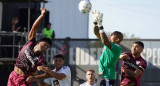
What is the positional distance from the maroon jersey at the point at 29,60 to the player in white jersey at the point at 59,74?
33cm

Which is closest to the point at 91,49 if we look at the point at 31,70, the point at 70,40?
the point at 70,40

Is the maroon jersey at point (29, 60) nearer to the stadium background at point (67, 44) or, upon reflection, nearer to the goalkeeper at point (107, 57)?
the goalkeeper at point (107, 57)

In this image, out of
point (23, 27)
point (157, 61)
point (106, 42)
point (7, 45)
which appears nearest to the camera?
point (106, 42)

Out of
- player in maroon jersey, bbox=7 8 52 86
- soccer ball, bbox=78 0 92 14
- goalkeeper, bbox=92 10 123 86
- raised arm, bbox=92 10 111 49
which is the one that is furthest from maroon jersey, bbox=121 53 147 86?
soccer ball, bbox=78 0 92 14

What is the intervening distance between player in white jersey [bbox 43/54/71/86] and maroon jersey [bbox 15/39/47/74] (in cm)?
33

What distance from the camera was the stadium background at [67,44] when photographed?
53.8ft

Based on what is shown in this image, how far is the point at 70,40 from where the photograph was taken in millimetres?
16828

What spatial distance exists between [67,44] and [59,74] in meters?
6.54

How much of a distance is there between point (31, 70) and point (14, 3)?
1061 centimetres

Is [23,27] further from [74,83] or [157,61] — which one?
[157,61]

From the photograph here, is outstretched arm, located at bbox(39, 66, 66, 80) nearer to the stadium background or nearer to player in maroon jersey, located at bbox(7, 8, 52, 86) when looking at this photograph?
player in maroon jersey, located at bbox(7, 8, 52, 86)

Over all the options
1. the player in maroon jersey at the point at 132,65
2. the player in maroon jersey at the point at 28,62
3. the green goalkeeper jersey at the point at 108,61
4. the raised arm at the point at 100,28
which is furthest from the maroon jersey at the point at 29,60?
the player in maroon jersey at the point at 132,65

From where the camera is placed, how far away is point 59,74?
1029 centimetres

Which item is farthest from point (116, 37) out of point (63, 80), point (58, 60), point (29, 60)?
point (29, 60)
